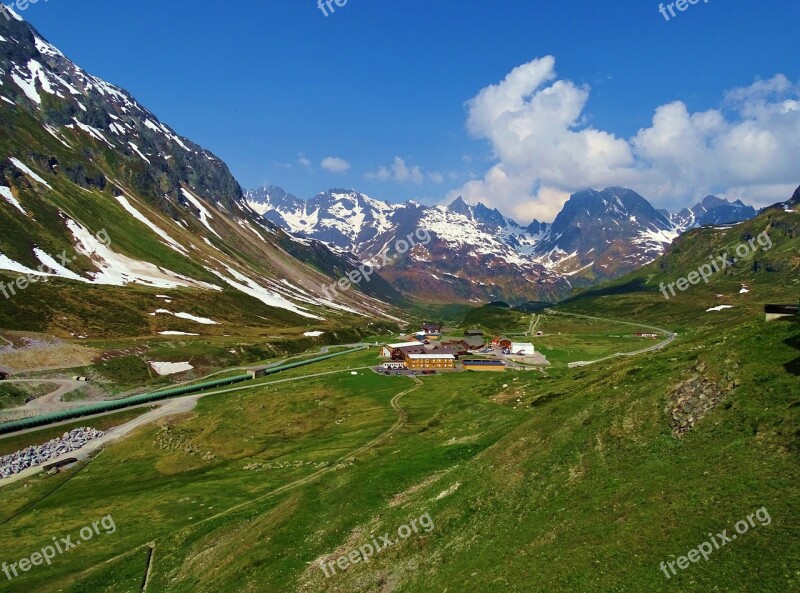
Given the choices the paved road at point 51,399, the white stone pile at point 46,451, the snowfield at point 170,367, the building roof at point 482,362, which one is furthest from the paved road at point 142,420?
the building roof at point 482,362

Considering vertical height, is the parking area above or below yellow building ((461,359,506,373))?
above

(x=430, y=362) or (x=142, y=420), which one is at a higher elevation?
(x=142, y=420)

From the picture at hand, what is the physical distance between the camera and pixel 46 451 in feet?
325

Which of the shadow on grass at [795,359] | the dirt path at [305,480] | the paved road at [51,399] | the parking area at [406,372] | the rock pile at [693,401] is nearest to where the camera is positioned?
the shadow on grass at [795,359]

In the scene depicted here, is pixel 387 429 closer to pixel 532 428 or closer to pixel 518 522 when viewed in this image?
pixel 532 428

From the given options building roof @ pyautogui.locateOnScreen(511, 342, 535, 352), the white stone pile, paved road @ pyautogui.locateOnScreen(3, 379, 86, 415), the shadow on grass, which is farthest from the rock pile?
building roof @ pyautogui.locateOnScreen(511, 342, 535, 352)

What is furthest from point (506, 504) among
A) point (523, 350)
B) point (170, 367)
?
point (170, 367)

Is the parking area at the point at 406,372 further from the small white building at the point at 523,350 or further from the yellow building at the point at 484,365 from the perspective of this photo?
the small white building at the point at 523,350

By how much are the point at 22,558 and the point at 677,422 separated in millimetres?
70206

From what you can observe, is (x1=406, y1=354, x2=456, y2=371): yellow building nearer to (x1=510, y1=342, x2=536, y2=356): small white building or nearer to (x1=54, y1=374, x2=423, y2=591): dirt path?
(x1=510, y1=342, x2=536, y2=356): small white building

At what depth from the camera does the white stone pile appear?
91.4 metres

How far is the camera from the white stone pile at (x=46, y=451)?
3597 inches

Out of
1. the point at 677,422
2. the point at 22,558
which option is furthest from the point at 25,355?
the point at 677,422

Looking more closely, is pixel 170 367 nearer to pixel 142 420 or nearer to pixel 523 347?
pixel 142 420
